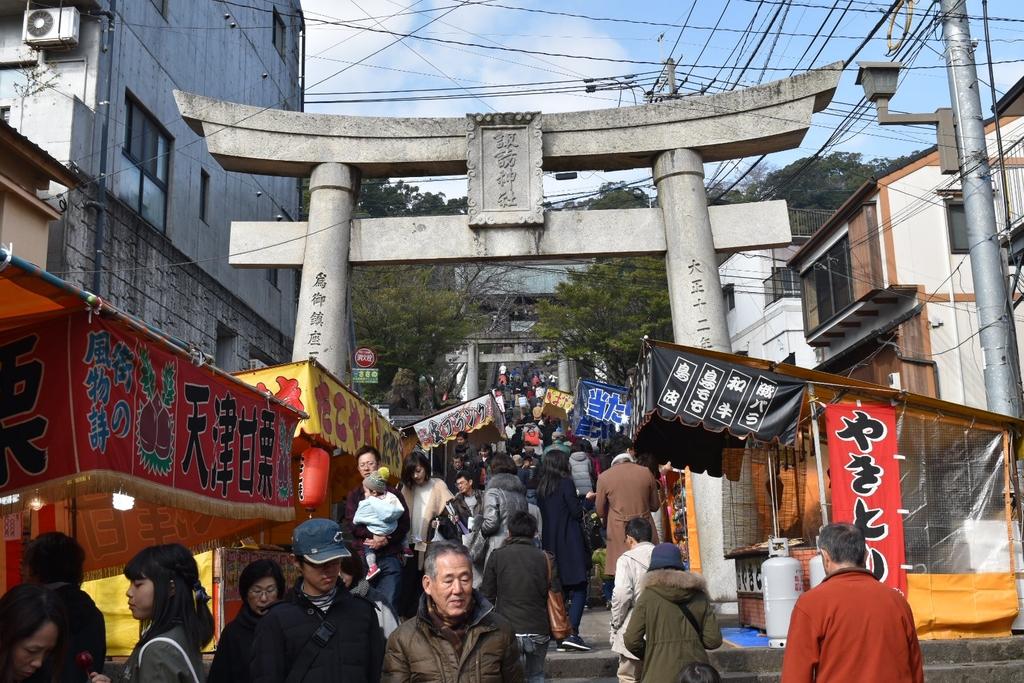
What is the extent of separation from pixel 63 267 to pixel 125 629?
704 cm

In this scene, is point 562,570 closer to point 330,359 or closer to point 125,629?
point 125,629

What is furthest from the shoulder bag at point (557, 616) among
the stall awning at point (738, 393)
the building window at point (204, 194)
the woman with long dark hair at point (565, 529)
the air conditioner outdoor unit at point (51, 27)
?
the building window at point (204, 194)

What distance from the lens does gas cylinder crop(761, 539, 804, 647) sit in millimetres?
9641

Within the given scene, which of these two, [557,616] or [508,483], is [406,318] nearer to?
[508,483]

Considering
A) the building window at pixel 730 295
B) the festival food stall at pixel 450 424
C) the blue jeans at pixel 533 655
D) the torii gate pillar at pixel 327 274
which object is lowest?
the blue jeans at pixel 533 655

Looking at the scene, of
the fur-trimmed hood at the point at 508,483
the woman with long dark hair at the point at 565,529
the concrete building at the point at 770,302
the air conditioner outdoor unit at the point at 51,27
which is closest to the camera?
the fur-trimmed hood at the point at 508,483

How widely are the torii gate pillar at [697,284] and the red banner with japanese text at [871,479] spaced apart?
469 centimetres

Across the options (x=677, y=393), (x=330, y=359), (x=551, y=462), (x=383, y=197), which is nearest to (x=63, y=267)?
(x=330, y=359)

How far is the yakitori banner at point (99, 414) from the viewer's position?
511cm

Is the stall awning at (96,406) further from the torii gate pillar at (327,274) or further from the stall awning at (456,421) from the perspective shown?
→ the stall awning at (456,421)

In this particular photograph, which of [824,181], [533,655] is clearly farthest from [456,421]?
[824,181]

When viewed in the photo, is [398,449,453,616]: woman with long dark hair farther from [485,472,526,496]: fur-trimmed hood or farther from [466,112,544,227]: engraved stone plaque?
[466,112,544,227]: engraved stone plaque

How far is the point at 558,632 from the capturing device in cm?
841

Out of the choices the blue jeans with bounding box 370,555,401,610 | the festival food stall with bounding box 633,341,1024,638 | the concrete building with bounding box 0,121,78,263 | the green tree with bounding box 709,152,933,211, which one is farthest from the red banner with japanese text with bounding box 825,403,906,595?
the green tree with bounding box 709,152,933,211
